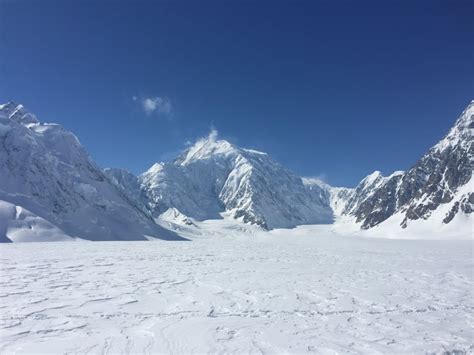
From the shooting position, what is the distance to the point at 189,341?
11.2 meters

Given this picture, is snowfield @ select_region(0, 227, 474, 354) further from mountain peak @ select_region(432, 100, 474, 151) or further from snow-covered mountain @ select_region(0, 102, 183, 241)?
mountain peak @ select_region(432, 100, 474, 151)

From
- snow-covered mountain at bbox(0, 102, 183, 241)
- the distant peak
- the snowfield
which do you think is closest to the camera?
the snowfield

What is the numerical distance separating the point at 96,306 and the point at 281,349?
309 inches

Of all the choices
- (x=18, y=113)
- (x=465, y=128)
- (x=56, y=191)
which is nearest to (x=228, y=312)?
(x=56, y=191)

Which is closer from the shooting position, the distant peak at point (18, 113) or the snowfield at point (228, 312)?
the snowfield at point (228, 312)

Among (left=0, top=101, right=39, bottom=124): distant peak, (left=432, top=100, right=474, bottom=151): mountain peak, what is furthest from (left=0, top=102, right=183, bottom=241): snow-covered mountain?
(left=432, top=100, right=474, bottom=151): mountain peak

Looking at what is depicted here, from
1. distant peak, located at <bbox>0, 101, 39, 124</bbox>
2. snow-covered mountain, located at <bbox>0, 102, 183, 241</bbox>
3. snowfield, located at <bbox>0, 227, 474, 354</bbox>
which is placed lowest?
snowfield, located at <bbox>0, 227, 474, 354</bbox>

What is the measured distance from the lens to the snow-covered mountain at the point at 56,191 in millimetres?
109625

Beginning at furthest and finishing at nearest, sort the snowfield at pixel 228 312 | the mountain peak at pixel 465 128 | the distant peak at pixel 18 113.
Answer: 1. the mountain peak at pixel 465 128
2. the distant peak at pixel 18 113
3. the snowfield at pixel 228 312

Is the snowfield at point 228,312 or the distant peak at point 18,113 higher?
the distant peak at point 18,113

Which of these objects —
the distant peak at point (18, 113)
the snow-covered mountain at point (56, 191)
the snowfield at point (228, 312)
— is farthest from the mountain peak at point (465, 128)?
the distant peak at point (18, 113)

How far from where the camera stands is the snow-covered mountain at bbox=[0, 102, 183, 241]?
360 ft

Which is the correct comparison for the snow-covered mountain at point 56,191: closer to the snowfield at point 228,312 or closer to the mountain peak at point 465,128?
the snowfield at point 228,312

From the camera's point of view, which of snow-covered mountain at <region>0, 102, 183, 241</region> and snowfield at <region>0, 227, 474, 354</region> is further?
snow-covered mountain at <region>0, 102, 183, 241</region>
